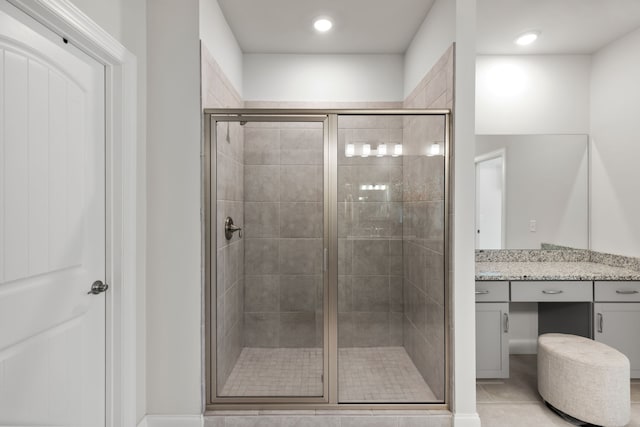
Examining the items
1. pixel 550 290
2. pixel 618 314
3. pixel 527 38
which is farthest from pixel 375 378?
pixel 527 38

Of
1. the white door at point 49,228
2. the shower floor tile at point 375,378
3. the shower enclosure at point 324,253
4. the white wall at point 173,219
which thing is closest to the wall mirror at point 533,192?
the shower enclosure at point 324,253

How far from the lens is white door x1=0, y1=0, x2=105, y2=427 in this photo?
142 centimetres

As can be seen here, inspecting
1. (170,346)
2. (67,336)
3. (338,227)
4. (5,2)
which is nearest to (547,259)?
(338,227)

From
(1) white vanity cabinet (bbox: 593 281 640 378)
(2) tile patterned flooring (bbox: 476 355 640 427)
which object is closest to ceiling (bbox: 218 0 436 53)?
(1) white vanity cabinet (bbox: 593 281 640 378)

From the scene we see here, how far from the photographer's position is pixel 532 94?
3.42 m

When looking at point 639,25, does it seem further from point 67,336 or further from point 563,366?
point 67,336

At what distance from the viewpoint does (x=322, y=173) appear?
238 cm

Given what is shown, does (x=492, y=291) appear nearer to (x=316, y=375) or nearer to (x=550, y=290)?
(x=550, y=290)

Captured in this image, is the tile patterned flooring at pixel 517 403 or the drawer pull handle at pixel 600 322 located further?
the drawer pull handle at pixel 600 322

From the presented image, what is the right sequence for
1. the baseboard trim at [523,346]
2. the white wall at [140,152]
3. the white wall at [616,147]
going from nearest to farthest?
the white wall at [140,152] → the white wall at [616,147] → the baseboard trim at [523,346]

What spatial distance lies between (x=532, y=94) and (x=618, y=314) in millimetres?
1887

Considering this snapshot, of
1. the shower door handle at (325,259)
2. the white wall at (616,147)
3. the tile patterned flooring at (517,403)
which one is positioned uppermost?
the white wall at (616,147)

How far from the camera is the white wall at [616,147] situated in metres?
3.00

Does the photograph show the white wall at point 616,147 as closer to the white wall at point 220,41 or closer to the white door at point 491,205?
the white door at point 491,205
